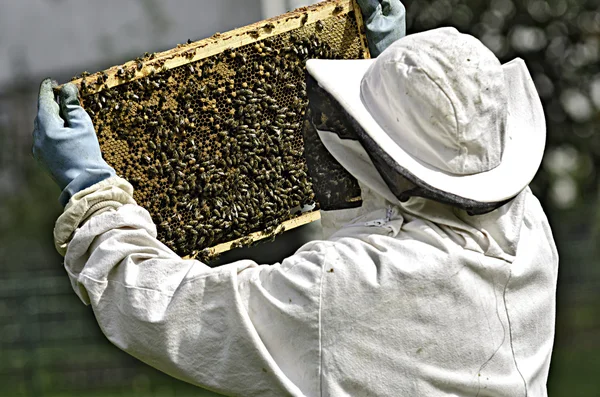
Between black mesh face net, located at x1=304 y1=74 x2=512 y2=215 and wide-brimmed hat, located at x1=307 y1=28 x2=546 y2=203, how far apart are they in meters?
0.02

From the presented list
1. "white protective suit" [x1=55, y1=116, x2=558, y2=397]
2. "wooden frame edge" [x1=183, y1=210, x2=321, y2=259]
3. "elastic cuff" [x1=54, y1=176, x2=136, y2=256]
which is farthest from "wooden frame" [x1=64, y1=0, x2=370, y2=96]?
"white protective suit" [x1=55, y1=116, x2=558, y2=397]

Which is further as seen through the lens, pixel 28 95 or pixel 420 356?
pixel 28 95

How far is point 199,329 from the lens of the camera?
2494 mm

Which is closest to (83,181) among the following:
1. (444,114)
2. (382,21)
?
(444,114)

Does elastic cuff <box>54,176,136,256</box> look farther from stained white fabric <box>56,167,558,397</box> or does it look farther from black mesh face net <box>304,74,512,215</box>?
black mesh face net <box>304,74,512,215</box>

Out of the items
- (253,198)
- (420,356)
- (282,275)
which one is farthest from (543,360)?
(253,198)

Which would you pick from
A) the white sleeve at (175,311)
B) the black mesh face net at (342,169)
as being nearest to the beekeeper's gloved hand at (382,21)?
the black mesh face net at (342,169)

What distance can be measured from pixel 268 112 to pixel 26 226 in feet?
45.6

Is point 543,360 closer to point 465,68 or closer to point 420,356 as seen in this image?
point 420,356

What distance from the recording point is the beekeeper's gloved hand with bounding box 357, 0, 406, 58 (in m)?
3.61

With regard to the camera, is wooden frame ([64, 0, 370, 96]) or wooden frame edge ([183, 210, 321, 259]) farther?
wooden frame edge ([183, 210, 321, 259])

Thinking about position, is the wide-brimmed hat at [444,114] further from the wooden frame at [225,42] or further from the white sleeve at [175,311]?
the wooden frame at [225,42]

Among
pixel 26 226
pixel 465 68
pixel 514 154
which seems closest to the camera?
pixel 465 68

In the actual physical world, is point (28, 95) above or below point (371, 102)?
below
